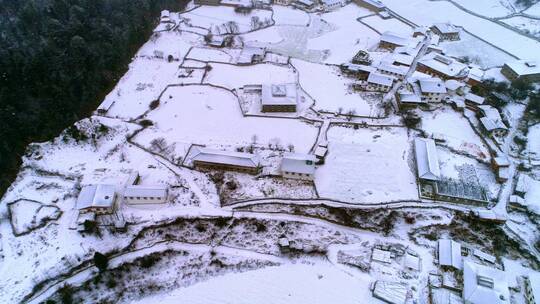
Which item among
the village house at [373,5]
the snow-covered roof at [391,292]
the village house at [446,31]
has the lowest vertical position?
the snow-covered roof at [391,292]

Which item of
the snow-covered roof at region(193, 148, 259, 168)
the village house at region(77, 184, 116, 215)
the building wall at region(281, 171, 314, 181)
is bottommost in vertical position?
the village house at region(77, 184, 116, 215)

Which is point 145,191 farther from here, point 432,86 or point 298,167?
point 432,86

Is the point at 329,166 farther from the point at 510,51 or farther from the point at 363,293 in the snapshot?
the point at 510,51

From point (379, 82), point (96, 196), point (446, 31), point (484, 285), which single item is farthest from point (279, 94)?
point (446, 31)

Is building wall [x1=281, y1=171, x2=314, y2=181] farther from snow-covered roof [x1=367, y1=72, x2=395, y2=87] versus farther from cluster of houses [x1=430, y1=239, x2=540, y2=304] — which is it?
snow-covered roof [x1=367, y1=72, x2=395, y2=87]

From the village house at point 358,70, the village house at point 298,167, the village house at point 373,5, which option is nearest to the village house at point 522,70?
the village house at point 358,70

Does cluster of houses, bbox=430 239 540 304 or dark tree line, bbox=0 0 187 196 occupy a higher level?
dark tree line, bbox=0 0 187 196

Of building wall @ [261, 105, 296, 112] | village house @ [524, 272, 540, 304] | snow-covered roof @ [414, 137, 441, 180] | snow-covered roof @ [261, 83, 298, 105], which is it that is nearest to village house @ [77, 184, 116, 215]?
building wall @ [261, 105, 296, 112]

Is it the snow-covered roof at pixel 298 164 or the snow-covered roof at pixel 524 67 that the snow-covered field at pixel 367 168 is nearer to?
the snow-covered roof at pixel 298 164

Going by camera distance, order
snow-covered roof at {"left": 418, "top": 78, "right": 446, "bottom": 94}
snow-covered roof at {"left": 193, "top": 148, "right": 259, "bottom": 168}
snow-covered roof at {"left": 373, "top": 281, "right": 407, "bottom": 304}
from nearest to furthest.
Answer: snow-covered roof at {"left": 373, "top": 281, "right": 407, "bottom": 304}, snow-covered roof at {"left": 193, "top": 148, "right": 259, "bottom": 168}, snow-covered roof at {"left": 418, "top": 78, "right": 446, "bottom": 94}
